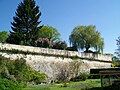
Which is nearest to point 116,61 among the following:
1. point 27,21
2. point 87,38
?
point 87,38

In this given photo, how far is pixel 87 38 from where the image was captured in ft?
165

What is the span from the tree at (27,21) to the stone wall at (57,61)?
13480 mm

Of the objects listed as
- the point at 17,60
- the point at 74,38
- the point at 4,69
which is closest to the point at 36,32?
the point at 74,38

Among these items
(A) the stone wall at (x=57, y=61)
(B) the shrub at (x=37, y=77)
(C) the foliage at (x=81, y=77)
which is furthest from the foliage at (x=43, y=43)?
(B) the shrub at (x=37, y=77)

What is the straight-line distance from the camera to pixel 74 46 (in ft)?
170

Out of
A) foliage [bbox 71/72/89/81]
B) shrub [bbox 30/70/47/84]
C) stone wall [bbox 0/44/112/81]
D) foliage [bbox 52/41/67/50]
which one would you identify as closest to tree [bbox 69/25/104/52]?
foliage [bbox 52/41/67/50]

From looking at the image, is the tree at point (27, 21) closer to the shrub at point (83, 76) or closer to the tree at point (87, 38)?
the tree at point (87, 38)

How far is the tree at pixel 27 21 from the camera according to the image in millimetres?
52138

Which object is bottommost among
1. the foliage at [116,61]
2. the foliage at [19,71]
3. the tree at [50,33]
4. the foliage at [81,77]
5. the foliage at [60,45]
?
the foliage at [81,77]

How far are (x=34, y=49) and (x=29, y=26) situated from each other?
18.8 metres

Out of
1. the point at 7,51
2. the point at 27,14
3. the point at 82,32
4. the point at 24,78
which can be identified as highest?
the point at 27,14

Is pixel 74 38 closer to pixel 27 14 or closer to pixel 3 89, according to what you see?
pixel 27 14

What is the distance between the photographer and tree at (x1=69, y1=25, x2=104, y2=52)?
166ft

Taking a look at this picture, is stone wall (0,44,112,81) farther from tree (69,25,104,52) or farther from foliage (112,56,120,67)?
tree (69,25,104,52)
